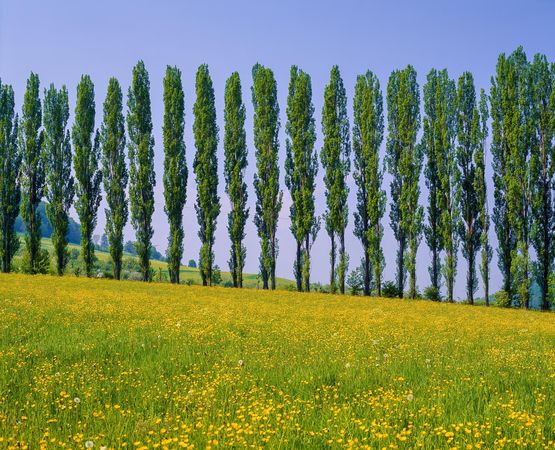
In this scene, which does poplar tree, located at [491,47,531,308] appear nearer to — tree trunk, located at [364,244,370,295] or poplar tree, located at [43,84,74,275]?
tree trunk, located at [364,244,370,295]

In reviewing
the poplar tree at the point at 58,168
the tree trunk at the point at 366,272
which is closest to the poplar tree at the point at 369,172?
the tree trunk at the point at 366,272

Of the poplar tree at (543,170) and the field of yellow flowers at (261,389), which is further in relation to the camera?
the poplar tree at (543,170)

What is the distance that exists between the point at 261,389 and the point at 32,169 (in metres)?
51.6

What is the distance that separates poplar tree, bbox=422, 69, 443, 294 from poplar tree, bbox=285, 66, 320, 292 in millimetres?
10502

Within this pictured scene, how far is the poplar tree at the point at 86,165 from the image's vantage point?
48.0 metres

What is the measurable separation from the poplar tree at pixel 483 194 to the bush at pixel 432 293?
3.90 m

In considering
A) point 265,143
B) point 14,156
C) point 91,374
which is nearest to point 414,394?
point 91,374

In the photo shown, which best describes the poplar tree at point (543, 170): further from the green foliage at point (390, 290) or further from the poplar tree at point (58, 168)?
the poplar tree at point (58, 168)

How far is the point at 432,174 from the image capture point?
45469mm

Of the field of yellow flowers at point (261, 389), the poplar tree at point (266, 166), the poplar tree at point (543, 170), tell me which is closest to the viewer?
the field of yellow flowers at point (261, 389)

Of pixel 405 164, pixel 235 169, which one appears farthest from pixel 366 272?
pixel 235 169

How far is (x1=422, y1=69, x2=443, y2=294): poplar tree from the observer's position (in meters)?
42.9

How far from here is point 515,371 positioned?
8.80m

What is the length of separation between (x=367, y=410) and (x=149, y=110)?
163 feet
